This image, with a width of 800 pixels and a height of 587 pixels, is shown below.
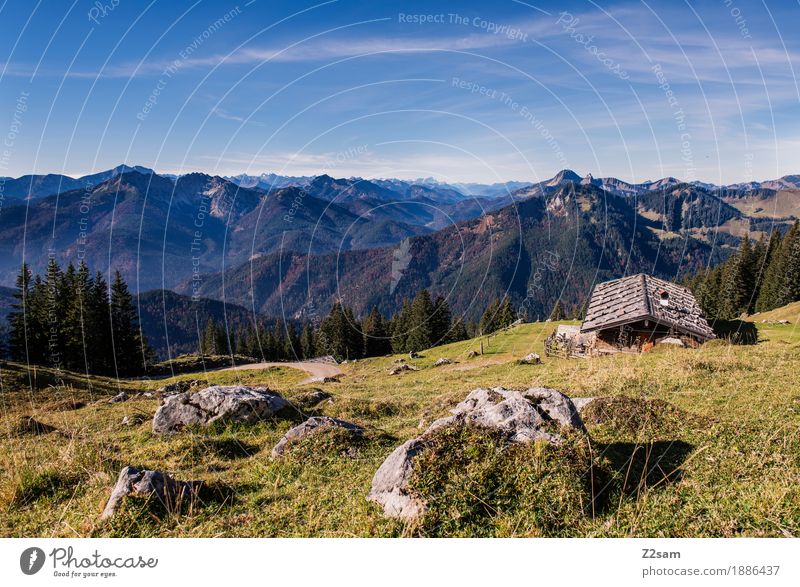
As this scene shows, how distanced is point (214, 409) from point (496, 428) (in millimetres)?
12008

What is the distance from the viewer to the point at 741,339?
131 feet

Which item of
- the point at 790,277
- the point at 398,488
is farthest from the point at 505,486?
the point at 790,277

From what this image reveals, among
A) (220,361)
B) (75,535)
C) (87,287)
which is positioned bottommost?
(220,361)

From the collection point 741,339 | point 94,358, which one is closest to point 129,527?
point 741,339

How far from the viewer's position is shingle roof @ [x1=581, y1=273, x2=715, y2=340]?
3722 cm

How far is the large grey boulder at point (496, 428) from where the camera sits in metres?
7.54

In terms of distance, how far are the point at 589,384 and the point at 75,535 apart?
1651cm

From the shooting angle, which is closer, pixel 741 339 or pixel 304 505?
pixel 304 505

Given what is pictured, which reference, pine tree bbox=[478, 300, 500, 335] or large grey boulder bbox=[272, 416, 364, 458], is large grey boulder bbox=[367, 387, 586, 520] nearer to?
large grey boulder bbox=[272, 416, 364, 458]

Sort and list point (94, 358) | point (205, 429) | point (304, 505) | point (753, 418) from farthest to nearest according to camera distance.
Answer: point (94, 358) → point (205, 429) → point (753, 418) → point (304, 505)

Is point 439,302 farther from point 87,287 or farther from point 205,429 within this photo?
point 205,429

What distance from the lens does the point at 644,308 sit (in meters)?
37.6

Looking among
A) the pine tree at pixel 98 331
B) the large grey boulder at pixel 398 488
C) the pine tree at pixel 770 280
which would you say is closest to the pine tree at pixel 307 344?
the pine tree at pixel 98 331

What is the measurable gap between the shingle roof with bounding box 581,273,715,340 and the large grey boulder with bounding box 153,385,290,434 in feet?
103
